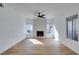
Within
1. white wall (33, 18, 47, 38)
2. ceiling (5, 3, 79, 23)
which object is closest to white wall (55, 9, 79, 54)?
ceiling (5, 3, 79, 23)

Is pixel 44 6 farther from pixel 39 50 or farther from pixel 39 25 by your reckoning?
pixel 39 25

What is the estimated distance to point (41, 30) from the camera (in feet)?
43.8

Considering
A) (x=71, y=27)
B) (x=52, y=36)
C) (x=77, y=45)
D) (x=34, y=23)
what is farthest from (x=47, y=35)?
(x=77, y=45)

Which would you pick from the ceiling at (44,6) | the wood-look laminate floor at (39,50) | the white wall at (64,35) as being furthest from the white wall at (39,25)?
the wood-look laminate floor at (39,50)

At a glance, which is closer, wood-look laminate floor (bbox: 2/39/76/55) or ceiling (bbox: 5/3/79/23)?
wood-look laminate floor (bbox: 2/39/76/55)

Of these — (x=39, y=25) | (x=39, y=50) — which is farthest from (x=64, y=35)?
(x=39, y=25)

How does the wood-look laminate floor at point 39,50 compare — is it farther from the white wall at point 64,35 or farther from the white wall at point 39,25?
the white wall at point 39,25

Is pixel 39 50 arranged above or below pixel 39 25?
below

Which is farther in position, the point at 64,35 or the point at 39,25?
the point at 39,25

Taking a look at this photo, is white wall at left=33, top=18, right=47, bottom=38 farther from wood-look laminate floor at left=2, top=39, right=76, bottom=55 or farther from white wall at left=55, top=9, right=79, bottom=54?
wood-look laminate floor at left=2, top=39, right=76, bottom=55

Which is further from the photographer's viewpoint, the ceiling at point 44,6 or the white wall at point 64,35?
the ceiling at point 44,6

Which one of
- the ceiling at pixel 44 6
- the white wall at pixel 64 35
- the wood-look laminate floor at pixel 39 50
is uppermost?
the ceiling at pixel 44 6

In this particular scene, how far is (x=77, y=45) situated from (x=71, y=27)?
1.45 meters

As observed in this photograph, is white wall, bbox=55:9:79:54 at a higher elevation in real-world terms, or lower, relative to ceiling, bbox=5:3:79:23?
lower
